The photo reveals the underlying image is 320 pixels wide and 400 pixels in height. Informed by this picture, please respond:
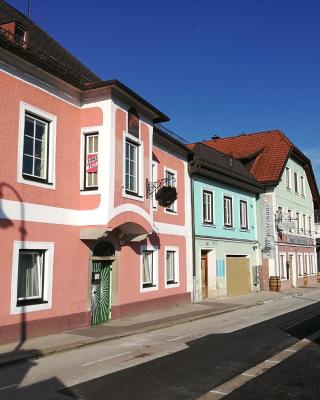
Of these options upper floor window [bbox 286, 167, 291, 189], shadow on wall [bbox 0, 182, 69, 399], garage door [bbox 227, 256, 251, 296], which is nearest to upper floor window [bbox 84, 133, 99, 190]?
shadow on wall [bbox 0, 182, 69, 399]

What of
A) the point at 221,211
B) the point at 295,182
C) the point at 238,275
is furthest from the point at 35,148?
the point at 295,182

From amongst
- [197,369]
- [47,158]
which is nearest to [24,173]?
[47,158]

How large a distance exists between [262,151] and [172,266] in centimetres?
1589

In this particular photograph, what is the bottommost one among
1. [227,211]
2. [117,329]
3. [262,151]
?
[117,329]

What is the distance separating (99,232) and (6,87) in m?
4.63

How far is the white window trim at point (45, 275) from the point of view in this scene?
11203 millimetres

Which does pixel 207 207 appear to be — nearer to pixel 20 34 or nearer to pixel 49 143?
pixel 49 143

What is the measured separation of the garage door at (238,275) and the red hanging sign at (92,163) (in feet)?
42.0

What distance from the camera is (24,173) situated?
39.3 feet

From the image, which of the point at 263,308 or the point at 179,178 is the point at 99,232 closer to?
the point at 179,178

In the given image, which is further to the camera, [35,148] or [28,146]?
[35,148]

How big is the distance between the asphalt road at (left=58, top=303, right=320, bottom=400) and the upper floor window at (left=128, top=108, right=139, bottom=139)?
6.85 m

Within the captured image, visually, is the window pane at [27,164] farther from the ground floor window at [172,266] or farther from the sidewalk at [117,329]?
the ground floor window at [172,266]

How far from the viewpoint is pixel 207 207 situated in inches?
906
